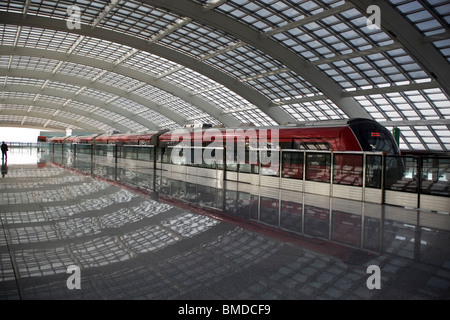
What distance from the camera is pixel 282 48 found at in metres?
32.4

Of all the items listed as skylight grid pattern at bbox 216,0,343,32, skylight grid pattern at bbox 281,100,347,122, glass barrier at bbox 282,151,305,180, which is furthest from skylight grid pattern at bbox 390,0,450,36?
glass barrier at bbox 282,151,305,180

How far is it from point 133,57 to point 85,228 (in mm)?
41074

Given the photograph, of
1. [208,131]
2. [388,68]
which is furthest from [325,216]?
[388,68]

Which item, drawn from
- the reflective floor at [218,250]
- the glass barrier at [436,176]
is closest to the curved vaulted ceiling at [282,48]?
the glass barrier at [436,176]

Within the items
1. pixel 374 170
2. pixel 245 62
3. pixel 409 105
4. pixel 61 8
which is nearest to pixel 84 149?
pixel 61 8

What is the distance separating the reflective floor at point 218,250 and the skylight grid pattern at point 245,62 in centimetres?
2866

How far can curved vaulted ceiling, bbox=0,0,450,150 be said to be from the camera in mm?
25469

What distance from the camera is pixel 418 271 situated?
14.3 feet

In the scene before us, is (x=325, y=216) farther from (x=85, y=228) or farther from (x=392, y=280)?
(x=85, y=228)

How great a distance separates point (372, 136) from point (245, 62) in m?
26.3

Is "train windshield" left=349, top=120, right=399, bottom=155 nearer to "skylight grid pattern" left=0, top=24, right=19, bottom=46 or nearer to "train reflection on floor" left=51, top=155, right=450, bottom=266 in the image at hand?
"train reflection on floor" left=51, top=155, right=450, bottom=266

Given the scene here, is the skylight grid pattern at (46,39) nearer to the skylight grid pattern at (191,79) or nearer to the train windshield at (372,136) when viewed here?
the skylight grid pattern at (191,79)

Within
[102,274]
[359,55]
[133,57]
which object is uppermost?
[133,57]

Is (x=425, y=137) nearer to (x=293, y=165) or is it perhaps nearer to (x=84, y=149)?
(x=293, y=165)
